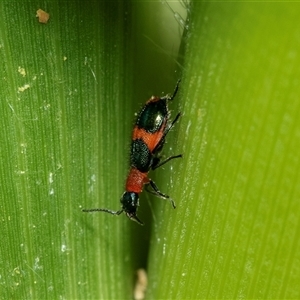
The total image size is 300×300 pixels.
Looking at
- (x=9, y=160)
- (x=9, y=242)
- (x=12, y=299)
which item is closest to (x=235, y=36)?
(x=9, y=160)

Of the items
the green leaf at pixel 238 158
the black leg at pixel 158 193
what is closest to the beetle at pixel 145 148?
the black leg at pixel 158 193

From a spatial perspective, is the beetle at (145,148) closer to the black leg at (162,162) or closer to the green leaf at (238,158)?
the black leg at (162,162)

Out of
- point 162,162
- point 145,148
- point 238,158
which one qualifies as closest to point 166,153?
point 162,162

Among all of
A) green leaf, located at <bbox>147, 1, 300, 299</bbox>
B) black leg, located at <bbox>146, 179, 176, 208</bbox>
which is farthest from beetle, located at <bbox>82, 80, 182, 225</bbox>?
green leaf, located at <bbox>147, 1, 300, 299</bbox>

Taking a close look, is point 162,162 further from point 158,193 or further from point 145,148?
point 145,148

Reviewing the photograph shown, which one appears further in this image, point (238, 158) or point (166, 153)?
point (166, 153)

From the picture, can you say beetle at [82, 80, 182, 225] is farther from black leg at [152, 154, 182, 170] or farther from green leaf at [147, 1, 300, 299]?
green leaf at [147, 1, 300, 299]
